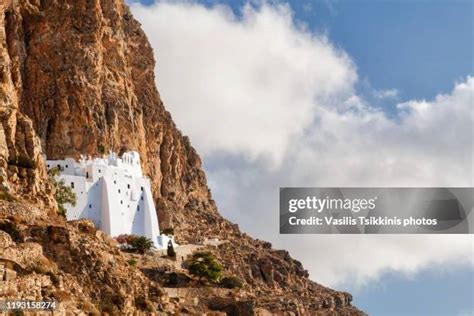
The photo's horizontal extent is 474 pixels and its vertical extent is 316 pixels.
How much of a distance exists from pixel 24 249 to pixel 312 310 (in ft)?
161

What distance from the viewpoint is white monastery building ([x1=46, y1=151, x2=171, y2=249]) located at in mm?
67062

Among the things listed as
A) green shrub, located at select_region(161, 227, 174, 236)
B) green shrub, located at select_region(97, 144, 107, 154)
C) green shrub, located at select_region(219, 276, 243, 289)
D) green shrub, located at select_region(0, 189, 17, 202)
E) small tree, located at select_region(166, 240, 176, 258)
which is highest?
green shrub, located at select_region(97, 144, 107, 154)

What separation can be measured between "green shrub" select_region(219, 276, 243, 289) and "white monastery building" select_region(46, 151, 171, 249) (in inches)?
287

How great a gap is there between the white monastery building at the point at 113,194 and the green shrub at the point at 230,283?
287 inches

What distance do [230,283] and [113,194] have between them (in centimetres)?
1130

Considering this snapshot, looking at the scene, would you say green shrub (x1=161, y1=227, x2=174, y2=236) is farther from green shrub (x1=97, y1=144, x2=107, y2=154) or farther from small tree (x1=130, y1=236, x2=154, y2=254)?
small tree (x1=130, y1=236, x2=154, y2=254)

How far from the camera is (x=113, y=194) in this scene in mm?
69562

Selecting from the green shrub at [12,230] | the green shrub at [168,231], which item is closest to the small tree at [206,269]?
the green shrub at [168,231]

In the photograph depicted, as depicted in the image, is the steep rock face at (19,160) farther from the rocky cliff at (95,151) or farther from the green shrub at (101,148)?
the green shrub at (101,148)

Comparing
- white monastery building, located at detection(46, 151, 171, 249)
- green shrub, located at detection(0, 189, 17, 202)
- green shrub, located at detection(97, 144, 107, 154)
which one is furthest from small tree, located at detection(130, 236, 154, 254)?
green shrub, located at detection(0, 189, 17, 202)

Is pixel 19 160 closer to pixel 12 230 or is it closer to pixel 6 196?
pixel 6 196

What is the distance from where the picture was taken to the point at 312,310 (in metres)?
80.4

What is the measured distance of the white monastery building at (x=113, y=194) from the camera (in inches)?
2640

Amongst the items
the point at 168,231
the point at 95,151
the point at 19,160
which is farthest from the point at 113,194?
the point at 19,160
